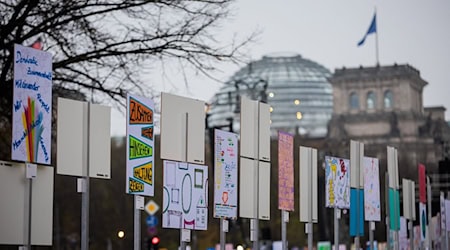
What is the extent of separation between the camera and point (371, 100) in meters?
188

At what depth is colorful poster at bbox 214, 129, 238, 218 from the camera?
1043 inches

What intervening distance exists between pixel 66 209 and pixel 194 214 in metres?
73.4

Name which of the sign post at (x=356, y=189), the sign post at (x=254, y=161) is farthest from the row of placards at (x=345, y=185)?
the sign post at (x=254, y=161)

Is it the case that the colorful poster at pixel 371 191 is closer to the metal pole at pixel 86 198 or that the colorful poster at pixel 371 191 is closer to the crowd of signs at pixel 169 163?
the crowd of signs at pixel 169 163

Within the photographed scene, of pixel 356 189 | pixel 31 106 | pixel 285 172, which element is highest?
pixel 31 106

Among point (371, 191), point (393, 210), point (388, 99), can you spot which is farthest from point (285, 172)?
point (388, 99)

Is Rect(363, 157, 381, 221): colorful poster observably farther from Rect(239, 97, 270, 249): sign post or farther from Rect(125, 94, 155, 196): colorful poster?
Rect(125, 94, 155, 196): colorful poster

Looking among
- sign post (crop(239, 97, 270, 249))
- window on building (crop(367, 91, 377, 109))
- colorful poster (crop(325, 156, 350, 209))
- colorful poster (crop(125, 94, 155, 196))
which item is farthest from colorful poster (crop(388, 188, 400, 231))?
window on building (crop(367, 91, 377, 109))

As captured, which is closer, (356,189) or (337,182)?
(337,182)

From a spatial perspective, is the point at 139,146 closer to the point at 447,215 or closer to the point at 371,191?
the point at 371,191

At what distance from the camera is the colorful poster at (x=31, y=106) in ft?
67.5

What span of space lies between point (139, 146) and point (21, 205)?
3.14 metres

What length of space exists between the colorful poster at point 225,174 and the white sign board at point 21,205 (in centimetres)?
548

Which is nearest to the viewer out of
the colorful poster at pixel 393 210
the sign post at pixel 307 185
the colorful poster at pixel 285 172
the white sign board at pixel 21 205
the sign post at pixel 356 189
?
the white sign board at pixel 21 205
